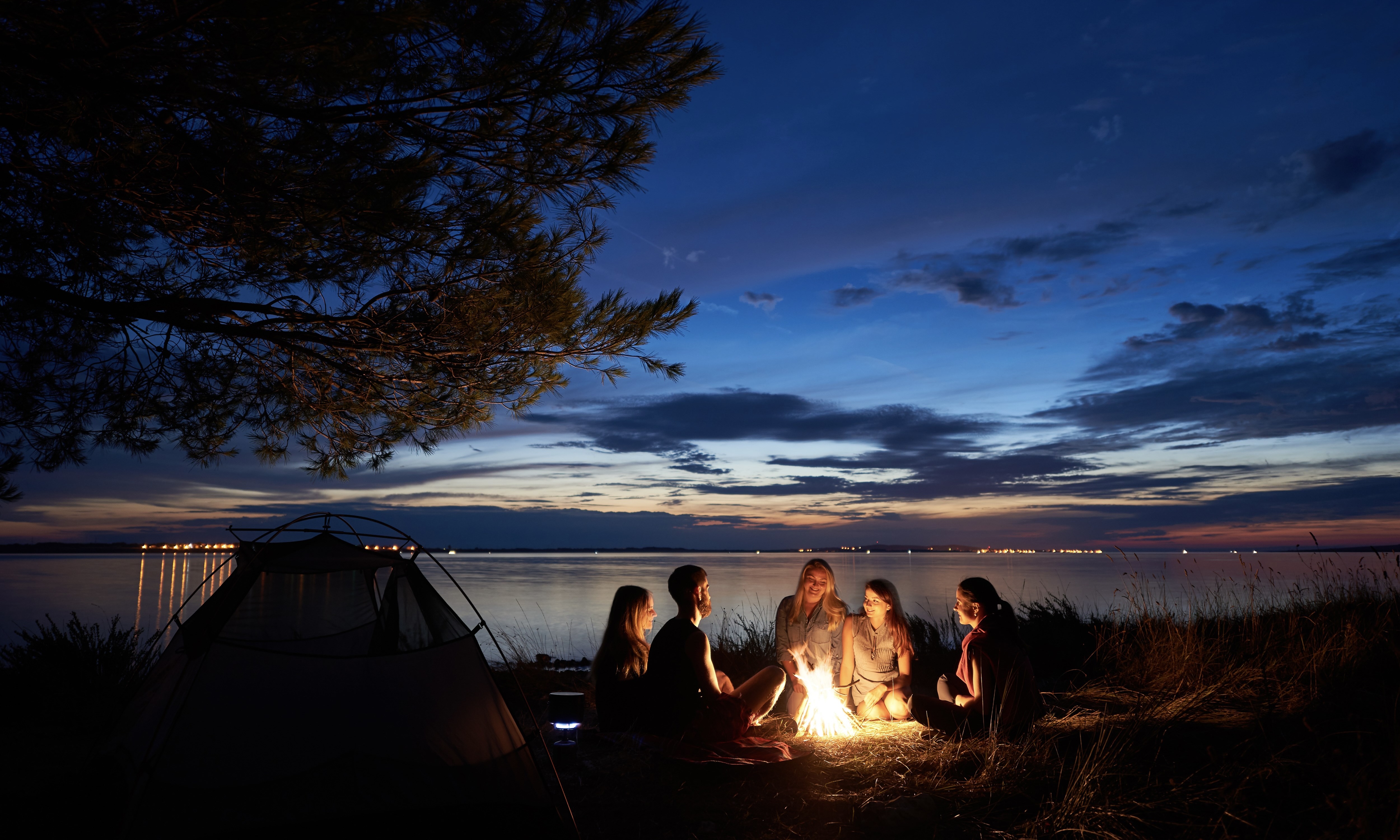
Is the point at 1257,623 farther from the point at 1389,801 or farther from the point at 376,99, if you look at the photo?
the point at 376,99

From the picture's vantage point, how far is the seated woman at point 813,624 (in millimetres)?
6129

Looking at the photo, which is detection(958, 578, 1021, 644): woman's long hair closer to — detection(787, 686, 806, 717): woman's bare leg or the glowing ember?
the glowing ember

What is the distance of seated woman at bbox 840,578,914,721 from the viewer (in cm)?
580

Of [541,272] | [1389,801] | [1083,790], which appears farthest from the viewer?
[541,272]

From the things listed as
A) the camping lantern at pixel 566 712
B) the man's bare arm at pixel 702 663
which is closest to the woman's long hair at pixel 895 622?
the man's bare arm at pixel 702 663

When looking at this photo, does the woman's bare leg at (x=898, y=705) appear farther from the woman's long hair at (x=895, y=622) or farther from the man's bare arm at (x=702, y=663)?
the man's bare arm at (x=702, y=663)

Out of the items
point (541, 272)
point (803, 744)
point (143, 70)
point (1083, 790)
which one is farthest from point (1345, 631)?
point (143, 70)

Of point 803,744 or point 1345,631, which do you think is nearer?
point 803,744

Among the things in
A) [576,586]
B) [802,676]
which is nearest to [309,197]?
[802,676]

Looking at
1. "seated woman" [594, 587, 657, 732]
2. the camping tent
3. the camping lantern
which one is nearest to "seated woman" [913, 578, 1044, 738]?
"seated woman" [594, 587, 657, 732]

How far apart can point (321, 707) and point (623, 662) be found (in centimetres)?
197

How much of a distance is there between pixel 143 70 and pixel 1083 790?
19.7ft

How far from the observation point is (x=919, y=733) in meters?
5.47

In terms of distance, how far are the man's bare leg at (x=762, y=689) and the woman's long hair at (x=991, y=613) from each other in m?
1.42
